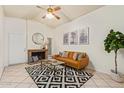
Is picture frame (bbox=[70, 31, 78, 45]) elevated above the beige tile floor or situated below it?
above

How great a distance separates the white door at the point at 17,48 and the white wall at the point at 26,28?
0.23m

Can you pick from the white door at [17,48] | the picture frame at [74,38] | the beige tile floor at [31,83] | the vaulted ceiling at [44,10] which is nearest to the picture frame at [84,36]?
the picture frame at [74,38]

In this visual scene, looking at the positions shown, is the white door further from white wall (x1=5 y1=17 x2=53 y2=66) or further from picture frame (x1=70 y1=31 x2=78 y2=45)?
picture frame (x1=70 y1=31 x2=78 y2=45)

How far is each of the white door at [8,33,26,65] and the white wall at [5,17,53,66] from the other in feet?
0.74

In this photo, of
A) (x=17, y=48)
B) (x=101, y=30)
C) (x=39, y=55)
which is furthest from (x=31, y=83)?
(x=39, y=55)

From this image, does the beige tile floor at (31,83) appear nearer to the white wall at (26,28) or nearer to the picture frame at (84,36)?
the picture frame at (84,36)

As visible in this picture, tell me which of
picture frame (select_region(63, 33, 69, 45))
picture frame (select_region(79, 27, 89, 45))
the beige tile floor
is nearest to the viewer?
the beige tile floor

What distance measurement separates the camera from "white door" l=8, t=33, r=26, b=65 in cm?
614

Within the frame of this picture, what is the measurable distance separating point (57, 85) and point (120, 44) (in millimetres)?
2174

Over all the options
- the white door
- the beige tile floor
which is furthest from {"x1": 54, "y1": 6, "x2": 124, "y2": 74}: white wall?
the white door

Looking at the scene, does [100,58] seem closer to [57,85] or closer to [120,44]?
[120,44]

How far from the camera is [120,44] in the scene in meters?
3.33

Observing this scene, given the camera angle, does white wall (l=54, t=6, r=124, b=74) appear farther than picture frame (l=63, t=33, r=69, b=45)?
No
